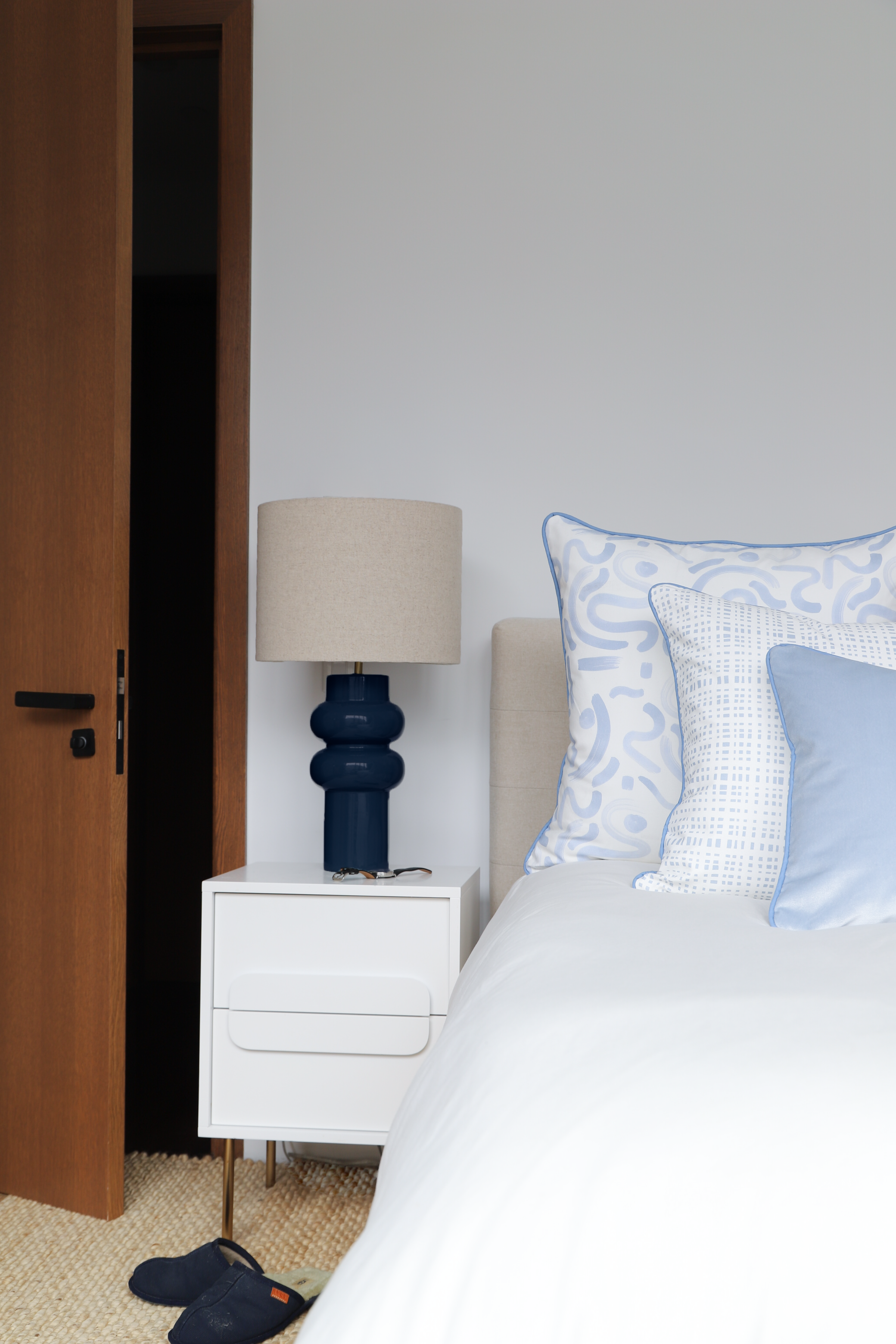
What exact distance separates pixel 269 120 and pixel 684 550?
Result: 4.73 ft

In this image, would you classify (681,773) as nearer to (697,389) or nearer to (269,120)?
(697,389)

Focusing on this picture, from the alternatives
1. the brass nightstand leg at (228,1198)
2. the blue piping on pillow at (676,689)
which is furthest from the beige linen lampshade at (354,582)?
the brass nightstand leg at (228,1198)

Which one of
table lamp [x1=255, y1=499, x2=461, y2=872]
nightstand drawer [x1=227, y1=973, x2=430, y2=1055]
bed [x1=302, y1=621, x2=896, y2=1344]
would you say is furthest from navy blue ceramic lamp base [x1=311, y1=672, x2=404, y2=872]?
bed [x1=302, y1=621, x2=896, y2=1344]

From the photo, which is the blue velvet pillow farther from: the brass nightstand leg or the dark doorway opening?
the dark doorway opening

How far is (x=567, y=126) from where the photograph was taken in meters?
2.29

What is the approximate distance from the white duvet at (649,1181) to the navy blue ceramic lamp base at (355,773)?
45.7 inches

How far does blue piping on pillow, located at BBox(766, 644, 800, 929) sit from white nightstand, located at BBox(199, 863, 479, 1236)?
0.71 meters

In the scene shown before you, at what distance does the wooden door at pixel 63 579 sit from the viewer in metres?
1.92

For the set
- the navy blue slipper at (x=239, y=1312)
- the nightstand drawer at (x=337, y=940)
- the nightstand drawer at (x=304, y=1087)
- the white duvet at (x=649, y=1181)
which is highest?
the white duvet at (x=649, y=1181)

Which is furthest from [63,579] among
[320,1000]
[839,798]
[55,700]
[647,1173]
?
[647,1173]

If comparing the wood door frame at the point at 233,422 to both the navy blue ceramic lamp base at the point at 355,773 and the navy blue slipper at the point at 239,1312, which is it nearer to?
the navy blue ceramic lamp base at the point at 355,773

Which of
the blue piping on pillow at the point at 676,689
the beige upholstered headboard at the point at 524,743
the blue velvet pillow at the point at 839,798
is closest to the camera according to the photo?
the blue velvet pillow at the point at 839,798

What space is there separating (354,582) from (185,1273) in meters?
1.19

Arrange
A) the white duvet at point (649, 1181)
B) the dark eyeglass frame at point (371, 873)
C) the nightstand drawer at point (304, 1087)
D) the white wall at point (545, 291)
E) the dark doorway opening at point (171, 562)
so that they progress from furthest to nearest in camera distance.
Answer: the dark doorway opening at point (171, 562) → the white wall at point (545, 291) → the dark eyeglass frame at point (371, 873) → the nightstand drawer at point (304, 1087) → the white duvet at point (649, 1181)
